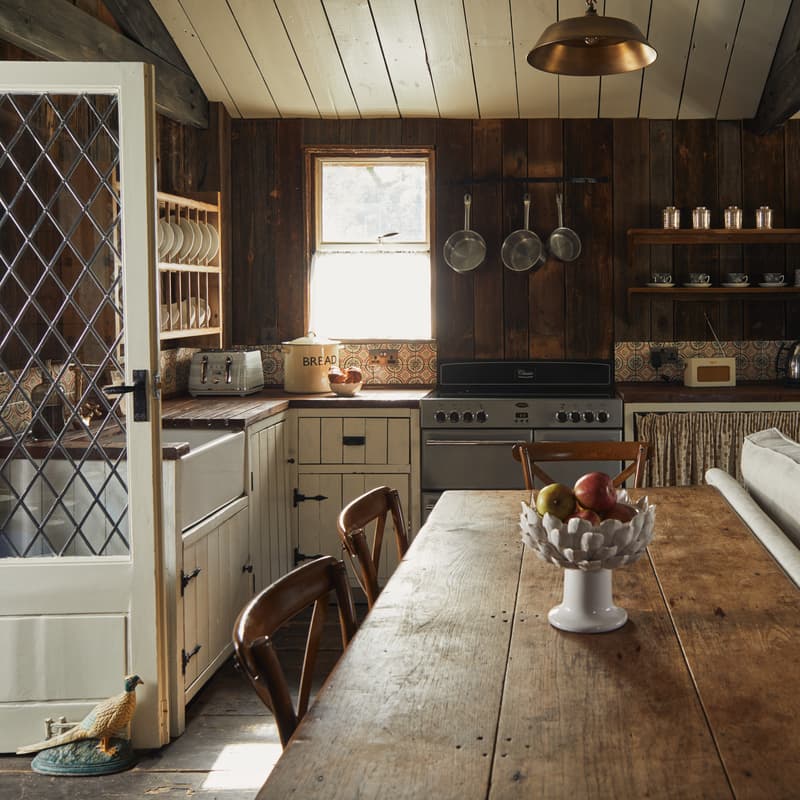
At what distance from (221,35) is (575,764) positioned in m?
4.28

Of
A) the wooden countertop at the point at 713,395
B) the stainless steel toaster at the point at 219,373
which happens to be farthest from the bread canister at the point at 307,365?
the wooden countertop at the point at 713,395

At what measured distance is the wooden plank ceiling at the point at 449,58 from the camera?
4520mm

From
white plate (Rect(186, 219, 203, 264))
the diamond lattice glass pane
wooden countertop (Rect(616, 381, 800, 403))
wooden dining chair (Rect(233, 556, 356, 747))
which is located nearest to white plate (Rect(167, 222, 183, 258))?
white plate (Rect(186, 219, 203, 264))

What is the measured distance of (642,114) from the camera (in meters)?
5.18

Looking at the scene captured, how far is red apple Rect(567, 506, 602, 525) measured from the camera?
5.34 feet

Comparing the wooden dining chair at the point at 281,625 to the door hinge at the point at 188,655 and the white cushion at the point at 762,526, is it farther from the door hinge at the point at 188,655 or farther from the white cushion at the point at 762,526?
the door hinge at the point at 188,655

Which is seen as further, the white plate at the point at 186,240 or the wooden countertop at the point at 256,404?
the white plate at the point at 186,240

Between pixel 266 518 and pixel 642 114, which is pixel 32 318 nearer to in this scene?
pixel 266 518

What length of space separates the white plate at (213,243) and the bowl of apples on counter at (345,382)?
0.87 meters

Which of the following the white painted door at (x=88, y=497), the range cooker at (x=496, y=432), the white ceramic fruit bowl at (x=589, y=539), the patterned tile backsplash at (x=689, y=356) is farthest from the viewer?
the patterned tile backsplash at (x=689, y=356)

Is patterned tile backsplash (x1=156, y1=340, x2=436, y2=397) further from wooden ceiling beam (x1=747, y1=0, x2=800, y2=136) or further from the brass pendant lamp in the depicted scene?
the brass pendant lamp

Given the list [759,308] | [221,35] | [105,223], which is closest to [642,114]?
[759,308]

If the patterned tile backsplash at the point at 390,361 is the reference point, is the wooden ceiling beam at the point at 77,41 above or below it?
above

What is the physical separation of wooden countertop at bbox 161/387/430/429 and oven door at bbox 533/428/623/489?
0.64 m
